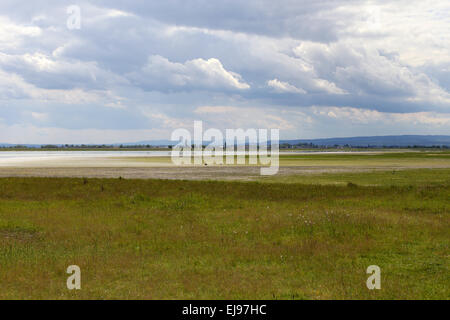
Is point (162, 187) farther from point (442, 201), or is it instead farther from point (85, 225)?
point (442, 201)

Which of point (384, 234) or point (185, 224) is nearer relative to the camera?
point (384, 234)

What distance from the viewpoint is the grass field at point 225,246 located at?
39.2 feet

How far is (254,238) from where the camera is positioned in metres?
18.9

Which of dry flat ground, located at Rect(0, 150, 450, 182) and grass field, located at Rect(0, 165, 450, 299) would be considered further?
dry flat ground, located at Rect(0, 150, 450, 182)

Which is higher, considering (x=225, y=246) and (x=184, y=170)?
(x=225, y=246)

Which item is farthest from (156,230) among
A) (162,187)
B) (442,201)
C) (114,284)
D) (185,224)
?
(442,201)

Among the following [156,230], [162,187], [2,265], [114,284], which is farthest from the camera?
[162,187]

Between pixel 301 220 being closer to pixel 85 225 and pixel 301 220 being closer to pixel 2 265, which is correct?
pixel 85 225

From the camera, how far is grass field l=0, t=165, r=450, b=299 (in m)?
12.0

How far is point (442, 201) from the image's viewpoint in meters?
30.4

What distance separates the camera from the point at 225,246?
677 inches

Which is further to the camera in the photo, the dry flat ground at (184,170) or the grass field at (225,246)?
the dry flat ground at (184,170)

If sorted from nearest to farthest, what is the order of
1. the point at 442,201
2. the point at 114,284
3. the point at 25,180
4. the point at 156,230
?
the point at 114,284 → the point at 156,230 → the point at 442,201 → the point at 25,180
